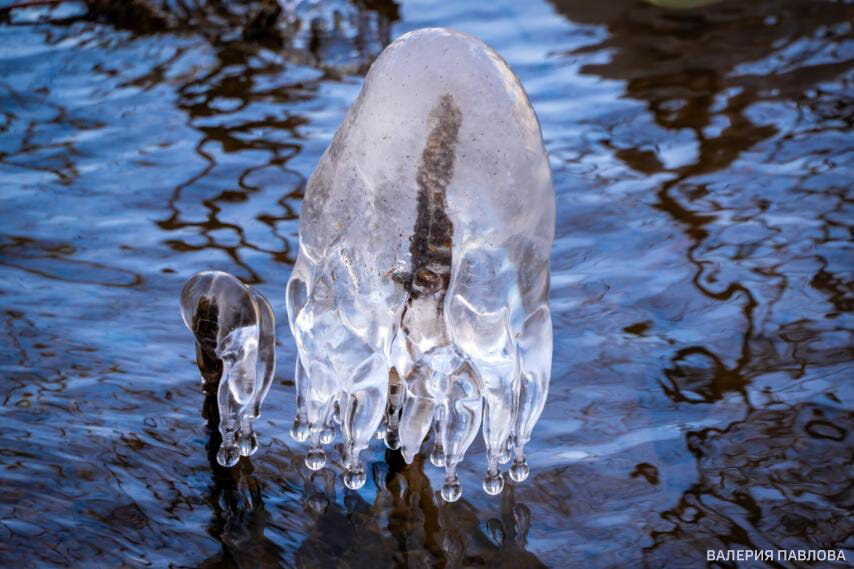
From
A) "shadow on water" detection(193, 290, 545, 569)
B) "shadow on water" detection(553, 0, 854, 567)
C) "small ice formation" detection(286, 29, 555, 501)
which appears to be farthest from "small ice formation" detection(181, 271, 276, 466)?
"shadow on water" detection(553, 0, 854, 567)

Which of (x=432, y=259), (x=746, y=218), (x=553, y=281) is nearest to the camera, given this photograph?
(x=432, y=259)

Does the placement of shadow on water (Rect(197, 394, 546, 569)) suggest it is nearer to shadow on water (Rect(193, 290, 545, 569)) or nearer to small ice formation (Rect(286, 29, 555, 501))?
shadow on water (Rect(193, 290, 545, 569))

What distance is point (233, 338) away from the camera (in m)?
2.48

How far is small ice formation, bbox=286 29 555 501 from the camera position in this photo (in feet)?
7.25

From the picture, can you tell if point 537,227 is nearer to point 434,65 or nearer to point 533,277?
point 533,277

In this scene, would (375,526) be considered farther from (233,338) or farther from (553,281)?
(553,281)

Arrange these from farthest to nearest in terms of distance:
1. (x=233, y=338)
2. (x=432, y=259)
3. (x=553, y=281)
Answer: (x=553, y=281), (x=233, y=338), (x=432, y=259)

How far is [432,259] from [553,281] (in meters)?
1.41

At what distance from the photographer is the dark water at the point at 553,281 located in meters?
2.52

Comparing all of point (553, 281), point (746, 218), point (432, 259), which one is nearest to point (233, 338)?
point (432, 259)

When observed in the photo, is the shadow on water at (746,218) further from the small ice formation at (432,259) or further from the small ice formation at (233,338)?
the small ice formation at (233,338)

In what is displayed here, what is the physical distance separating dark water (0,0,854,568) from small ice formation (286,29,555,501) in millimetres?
332

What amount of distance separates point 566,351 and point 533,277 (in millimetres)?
1002

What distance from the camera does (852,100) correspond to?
4.76 metres
